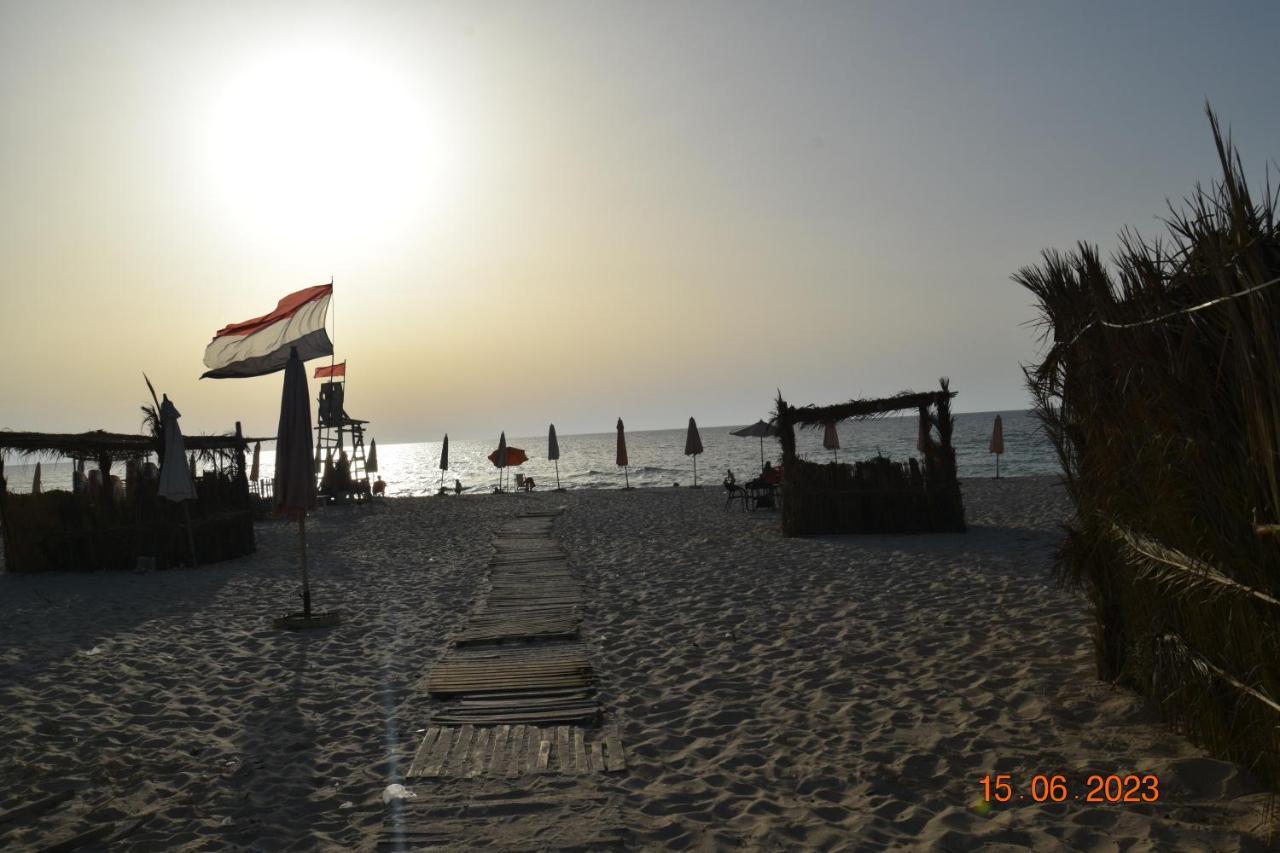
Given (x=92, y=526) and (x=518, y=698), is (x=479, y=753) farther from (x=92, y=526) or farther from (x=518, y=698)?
(x=92, y=526)

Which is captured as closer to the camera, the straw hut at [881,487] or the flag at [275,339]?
the flag at [275,339]

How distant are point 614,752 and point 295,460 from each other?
17.5ft

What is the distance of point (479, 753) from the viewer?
4.72m

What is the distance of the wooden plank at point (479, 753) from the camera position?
4461 millimetres

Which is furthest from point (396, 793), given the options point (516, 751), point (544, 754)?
point (544, 754)

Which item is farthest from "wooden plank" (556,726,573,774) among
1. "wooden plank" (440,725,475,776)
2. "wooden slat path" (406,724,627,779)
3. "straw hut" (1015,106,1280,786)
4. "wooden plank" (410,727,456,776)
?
"straw hut" (1015,106,1280,786)

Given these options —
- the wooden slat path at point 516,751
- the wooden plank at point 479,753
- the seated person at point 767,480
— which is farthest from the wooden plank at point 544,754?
the seated person at point 767,480

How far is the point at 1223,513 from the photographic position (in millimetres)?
3707

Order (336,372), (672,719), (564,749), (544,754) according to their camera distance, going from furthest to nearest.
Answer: (336,372)
(672,719)
(564,749)
(544,754)

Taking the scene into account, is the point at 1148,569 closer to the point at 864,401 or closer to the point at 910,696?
the point at 910,696

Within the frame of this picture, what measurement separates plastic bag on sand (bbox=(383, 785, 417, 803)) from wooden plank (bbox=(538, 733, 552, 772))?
0.70 m

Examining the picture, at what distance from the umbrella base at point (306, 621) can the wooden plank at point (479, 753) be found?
404 cm

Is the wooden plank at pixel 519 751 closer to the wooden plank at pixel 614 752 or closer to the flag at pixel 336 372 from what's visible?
the wooden plank at pixel 614 752

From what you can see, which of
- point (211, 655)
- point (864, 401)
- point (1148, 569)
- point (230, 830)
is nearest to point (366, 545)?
point (211, 655)
